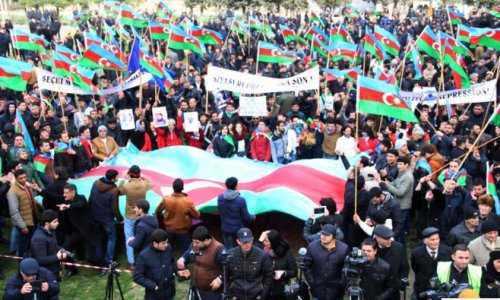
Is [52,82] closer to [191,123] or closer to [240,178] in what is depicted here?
Answer: [191,123]

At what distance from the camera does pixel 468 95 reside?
40.7 ft

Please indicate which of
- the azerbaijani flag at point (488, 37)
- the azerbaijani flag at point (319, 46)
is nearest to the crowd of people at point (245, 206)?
the azerbaijani flag at point (488, 37)

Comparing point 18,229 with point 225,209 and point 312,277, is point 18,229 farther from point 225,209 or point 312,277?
point 312,277

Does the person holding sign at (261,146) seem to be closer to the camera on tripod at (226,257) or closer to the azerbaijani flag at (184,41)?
the camera on tripod at (226,257)

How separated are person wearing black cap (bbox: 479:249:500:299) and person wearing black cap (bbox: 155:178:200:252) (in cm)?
410

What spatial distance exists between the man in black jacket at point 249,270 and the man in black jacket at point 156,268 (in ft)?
2.43

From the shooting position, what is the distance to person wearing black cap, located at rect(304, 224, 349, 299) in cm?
685

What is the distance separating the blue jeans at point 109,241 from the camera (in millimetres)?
9524

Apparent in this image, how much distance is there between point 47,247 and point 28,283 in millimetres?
1185

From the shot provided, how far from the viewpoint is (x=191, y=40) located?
17156 mm

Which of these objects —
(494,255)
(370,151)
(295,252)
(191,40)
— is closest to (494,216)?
(494,255)

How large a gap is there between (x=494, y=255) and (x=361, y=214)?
264 cm

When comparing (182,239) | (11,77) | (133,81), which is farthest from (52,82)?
(182,239)

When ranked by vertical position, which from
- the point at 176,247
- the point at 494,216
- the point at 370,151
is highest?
the point at 494,216
